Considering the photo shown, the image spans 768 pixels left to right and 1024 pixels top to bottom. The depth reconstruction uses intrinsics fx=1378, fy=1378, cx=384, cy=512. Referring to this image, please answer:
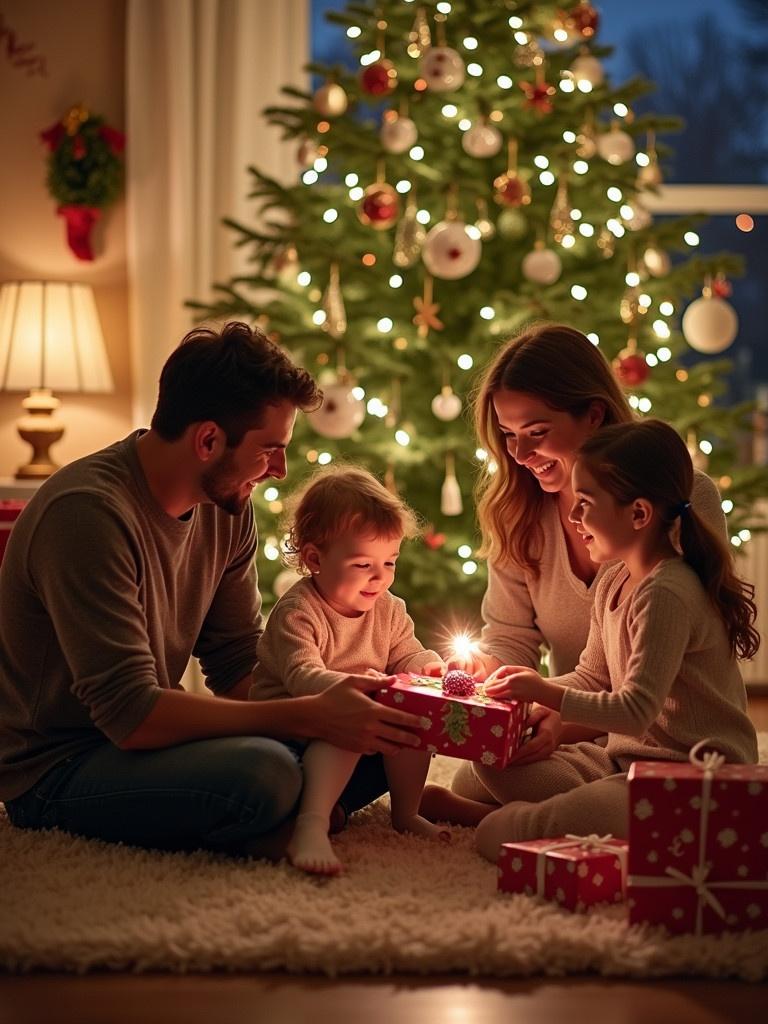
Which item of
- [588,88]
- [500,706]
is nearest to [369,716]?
[500,706]

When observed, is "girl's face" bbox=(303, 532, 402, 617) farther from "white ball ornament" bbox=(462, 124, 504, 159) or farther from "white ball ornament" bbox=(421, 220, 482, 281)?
"white ball ornament" bbox=(462, 124, 504, 159)

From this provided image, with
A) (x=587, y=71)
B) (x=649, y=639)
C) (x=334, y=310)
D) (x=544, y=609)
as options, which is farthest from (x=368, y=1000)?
(x=587, y=71)

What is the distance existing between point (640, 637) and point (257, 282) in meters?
2.33

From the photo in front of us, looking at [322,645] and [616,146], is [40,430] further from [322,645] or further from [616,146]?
[322,645]

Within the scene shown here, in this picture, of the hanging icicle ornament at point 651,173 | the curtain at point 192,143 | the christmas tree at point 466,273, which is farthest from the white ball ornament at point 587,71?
the curtain at point 192,143

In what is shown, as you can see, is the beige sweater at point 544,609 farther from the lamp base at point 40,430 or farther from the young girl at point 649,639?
the lamp base at point 40,430

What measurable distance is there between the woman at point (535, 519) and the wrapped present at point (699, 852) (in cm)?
50

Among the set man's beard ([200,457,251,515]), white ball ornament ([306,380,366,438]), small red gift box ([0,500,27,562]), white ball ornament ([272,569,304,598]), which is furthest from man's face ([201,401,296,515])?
white ball ornament ([272,569,304,598])

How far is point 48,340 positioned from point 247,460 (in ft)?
8.11

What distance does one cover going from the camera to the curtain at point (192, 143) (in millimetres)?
4949

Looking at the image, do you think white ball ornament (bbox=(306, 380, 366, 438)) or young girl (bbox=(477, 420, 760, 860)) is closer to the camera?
young girl (bbox=(477, 420, 760, 860))

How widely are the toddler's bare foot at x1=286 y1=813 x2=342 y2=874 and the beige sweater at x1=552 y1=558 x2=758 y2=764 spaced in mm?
439

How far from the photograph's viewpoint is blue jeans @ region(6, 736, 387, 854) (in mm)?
2234

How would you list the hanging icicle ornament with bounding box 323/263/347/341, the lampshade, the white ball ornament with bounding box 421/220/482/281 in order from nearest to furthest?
the white ball ornament with bounding box 421/220/482/281 → the hanging icicle ornament with bounding box 323/263/347/341 → the lampshade
